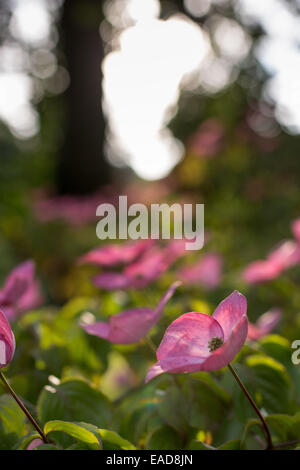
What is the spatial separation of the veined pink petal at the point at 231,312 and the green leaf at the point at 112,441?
0.46ft

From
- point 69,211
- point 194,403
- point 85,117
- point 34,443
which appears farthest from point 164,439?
point 85,117

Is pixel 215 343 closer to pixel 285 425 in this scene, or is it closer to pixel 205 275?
pixel 285 425

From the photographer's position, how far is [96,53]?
18.6 feet

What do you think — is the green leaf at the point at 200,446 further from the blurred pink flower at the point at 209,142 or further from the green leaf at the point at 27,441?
the blurred pink flower at the point at 209,142

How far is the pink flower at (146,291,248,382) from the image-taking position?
19.4 inches

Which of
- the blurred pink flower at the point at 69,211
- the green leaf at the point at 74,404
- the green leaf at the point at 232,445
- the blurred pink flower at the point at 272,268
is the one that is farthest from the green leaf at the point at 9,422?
the blurred pink flower at the point at 69,211

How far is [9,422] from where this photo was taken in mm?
611

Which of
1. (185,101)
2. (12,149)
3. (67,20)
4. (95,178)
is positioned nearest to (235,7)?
(185,101)

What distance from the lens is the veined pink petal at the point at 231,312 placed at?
1.64 ft

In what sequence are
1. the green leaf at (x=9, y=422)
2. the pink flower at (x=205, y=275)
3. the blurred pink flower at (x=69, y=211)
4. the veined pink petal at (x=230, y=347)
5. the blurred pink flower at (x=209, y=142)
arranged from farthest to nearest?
the blurred pink flower at (x=209, y=142) < the blurred pink flower at (x=69, y=211) < the pink flower at (x=205, y=275) < the green leaf at (x=9, y=422) < the veined pink petal at (x=230, y=347)

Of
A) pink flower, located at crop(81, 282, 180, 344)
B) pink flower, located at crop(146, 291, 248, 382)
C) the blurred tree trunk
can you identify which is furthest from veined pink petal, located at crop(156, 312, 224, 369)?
the blurred tree trunk

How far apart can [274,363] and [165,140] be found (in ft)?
15.8

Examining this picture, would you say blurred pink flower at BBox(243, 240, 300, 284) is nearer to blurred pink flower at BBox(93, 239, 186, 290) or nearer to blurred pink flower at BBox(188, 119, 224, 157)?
blurred pink flower at BBox(93, 239, 186, 290)
